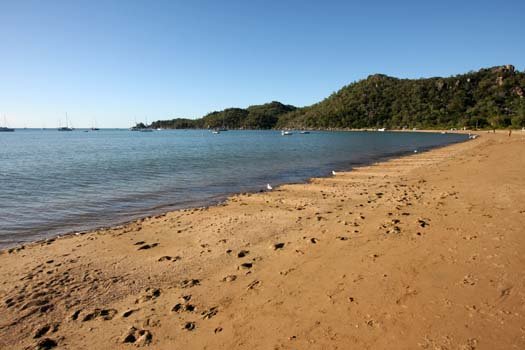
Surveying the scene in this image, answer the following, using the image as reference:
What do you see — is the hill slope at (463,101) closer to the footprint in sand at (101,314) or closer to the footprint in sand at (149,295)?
the footprint in sand at (149,295)

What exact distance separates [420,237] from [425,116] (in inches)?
7590

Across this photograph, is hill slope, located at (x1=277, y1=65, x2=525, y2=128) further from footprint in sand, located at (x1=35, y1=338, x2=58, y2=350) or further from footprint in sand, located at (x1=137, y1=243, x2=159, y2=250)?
footprint in sand, located at (x1=35, y1=338, x2=58, y2=350)

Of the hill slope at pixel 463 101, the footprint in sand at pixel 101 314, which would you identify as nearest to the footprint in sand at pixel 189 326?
the footprint in sand at pixel 101 314

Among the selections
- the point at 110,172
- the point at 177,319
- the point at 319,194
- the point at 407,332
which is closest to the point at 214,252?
the point at 177,319

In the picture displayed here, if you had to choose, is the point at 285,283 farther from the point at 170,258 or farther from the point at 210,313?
the point at 170,258

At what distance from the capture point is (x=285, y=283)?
648 cm

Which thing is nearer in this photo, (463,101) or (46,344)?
(46,344)

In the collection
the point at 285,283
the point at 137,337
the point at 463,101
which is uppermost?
the point at 463,101

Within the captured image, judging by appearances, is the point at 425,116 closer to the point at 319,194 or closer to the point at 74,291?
the point at 319,194

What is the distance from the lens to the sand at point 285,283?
4.77 metres

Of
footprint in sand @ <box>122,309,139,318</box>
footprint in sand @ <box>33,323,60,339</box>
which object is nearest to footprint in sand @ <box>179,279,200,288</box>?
footprint in sand @ <box>122,309,139,318</box>

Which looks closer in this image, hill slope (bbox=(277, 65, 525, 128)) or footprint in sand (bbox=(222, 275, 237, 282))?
footprint in sand (bbox=(222, 275, 237, 282))

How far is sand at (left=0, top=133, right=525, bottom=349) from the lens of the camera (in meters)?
4.77

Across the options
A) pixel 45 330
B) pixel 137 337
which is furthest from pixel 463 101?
pixel 45 330
